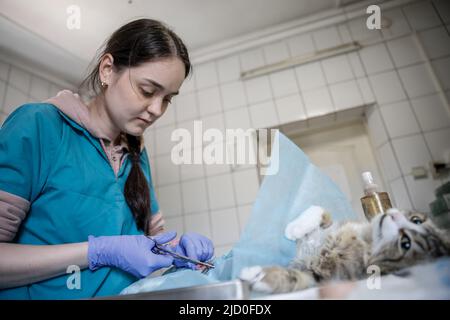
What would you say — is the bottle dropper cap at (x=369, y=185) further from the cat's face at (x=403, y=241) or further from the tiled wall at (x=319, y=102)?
the tiled wall at (x=319, y=102)

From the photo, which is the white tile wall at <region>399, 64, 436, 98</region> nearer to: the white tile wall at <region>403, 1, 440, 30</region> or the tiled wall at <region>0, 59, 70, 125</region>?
the white tile wall at <region>403, 1, 440, 30</region>

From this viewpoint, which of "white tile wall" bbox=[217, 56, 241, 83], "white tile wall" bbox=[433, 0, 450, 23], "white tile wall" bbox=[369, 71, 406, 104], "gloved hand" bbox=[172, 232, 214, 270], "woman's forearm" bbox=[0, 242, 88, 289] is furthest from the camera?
"white tile wall" bbox=[217, 56, 241, 83]

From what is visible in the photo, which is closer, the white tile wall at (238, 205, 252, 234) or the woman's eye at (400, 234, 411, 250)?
the woman's eye at (400, 234, 411, 250)

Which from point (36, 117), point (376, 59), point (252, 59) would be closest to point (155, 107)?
point (36, 117)

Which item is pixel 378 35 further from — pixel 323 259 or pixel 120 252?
pixel 120 252

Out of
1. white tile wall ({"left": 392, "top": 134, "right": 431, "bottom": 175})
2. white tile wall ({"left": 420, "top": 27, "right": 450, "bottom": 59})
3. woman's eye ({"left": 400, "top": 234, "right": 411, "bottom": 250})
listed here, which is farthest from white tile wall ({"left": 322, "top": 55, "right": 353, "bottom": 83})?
woman's eye ({"left": 400, "top": 234, "right": 411, "bottom": 250})

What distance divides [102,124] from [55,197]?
0.24m

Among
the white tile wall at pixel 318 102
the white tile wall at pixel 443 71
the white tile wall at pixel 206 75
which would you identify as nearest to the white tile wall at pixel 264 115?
the white tile wall at pixel 318 102

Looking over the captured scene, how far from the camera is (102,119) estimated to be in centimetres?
71

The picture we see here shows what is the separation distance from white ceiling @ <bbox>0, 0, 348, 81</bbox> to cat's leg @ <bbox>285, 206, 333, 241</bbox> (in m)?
0.96

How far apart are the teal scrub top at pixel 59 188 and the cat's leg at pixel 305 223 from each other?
0.39m

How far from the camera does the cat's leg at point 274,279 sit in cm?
28

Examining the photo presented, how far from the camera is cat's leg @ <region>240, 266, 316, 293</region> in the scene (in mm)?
281
